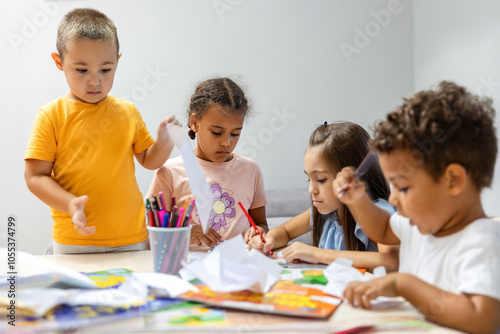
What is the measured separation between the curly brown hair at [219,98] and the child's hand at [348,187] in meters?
0.57

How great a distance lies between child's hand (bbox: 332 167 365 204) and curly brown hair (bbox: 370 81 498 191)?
0.17m

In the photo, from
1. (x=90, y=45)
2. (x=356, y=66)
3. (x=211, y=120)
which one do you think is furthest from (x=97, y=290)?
(x=356, y=66)

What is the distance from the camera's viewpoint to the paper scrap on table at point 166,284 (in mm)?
718

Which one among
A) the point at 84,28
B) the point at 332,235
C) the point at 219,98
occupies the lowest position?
the point at 332,235

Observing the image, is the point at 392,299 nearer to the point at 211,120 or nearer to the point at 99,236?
the point at 99,236

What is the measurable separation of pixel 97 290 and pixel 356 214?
481 millimetres

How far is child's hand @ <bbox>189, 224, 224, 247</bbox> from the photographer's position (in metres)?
1.18

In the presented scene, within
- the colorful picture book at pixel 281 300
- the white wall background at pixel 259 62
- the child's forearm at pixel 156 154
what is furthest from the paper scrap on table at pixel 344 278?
the white wall background at pixel 259 62

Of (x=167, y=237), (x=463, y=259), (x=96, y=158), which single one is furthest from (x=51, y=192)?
(x=463, y=259)

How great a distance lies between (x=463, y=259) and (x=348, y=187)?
260 millimetres

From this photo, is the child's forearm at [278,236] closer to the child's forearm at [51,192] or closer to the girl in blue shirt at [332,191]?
the girl in blue shirt at [332,191]

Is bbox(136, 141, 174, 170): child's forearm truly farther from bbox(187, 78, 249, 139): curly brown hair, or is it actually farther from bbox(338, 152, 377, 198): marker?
bbox(338, 152, 377, 198): marker

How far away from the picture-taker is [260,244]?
3.71 ft

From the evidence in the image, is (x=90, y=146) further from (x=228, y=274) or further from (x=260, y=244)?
(x=228, y=274)
